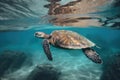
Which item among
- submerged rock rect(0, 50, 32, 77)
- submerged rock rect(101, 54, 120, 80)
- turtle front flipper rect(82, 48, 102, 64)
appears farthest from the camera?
submerged rock rect(0, 50, 32, 77)

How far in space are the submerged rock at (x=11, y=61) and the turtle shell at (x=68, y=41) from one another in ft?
27.9

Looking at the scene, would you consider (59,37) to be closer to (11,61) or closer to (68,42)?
(68,42)

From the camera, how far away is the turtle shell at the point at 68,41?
8734 millimetres

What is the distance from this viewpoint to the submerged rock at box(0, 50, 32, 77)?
16.3m

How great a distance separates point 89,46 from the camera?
28.6 ft

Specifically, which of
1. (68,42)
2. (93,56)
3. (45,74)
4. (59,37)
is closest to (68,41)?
(68,42)

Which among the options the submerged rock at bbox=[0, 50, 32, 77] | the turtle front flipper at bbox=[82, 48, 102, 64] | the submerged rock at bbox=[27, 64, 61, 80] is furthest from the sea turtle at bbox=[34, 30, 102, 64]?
the submerged rock at bbox=[0, 50, 32, 77]

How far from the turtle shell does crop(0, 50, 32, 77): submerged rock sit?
8.51 m

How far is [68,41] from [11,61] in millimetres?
9648

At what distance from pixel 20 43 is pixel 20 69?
34463 millimetres

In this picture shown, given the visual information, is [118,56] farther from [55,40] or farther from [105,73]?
[55,40]

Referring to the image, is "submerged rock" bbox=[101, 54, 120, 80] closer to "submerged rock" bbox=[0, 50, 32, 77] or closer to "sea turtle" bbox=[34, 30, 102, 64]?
"sea turtle" bbox=[34, 30, 102, 64]

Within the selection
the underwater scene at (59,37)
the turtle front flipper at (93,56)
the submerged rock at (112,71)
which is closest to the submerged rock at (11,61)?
the underwater scene at (59,37)

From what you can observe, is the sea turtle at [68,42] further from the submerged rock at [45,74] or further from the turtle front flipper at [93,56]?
the submerged rock at [45,74]
